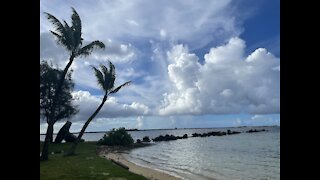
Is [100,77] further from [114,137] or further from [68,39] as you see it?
[114,137]

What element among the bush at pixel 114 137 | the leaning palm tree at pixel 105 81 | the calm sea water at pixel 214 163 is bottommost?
the calm sea water at pixel 214 163

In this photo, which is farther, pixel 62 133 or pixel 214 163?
pixel 62 133

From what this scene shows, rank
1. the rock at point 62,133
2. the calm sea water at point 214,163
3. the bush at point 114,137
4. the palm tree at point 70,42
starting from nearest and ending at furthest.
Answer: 1. the palm tree at point 70,42
2. the calm sea water at point 214,163
3. the rock at point 62,133
4. the bush at point 114,137

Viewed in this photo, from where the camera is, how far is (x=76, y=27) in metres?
23.0

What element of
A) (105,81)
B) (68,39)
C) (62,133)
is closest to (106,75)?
→ (105,81)

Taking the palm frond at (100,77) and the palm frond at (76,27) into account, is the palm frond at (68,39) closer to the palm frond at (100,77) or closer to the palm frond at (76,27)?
the palm frond at (76,27)

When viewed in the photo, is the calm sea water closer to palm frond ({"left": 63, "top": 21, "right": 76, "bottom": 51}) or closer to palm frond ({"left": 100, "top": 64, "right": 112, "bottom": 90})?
palm frond ({"left": 100, "top": 64, "right": 112, "bottom": 90})

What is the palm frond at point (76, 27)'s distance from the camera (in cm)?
2249

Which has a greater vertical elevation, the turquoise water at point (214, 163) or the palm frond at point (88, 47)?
the palm frond at point (88, 47)

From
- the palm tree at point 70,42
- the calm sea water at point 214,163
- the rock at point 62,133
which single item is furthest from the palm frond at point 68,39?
the rock at point 62,133

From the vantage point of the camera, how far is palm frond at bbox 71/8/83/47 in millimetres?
22486
